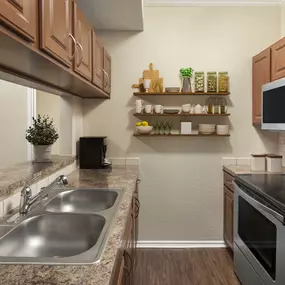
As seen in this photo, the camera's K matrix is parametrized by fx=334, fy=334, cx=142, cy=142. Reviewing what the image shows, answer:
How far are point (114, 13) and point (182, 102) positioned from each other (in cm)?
113

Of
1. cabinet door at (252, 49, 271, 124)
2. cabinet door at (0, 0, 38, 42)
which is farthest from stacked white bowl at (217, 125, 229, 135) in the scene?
cabinet door at (0, 0, 38, 42)

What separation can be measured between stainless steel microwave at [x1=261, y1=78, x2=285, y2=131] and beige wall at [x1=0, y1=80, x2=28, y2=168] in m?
2.00

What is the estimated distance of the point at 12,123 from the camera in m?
2.62

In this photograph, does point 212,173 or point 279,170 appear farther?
point 212,173

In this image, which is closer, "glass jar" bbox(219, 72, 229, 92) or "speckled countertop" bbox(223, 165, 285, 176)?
"speckled countertop" bbox(223, 165, 285, 176)

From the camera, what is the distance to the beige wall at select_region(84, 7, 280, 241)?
11.3 feet

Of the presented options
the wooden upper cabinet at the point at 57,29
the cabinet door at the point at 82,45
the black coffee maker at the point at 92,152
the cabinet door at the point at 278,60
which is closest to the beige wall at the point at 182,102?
the black coffee maker at the point at 92,152

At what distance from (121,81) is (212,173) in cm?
135

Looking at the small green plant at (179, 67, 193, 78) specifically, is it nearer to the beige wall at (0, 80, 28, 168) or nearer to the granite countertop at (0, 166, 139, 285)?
the beige wall at (0, 80, 28, 168)

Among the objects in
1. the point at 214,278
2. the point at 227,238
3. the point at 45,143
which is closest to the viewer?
the point at 45,143

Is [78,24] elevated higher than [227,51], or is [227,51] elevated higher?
[227,51]

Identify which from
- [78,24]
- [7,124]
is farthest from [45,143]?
[78,24]

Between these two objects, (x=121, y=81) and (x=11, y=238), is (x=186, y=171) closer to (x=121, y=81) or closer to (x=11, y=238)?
(x=121, y=81)

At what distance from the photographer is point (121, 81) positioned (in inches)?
137
